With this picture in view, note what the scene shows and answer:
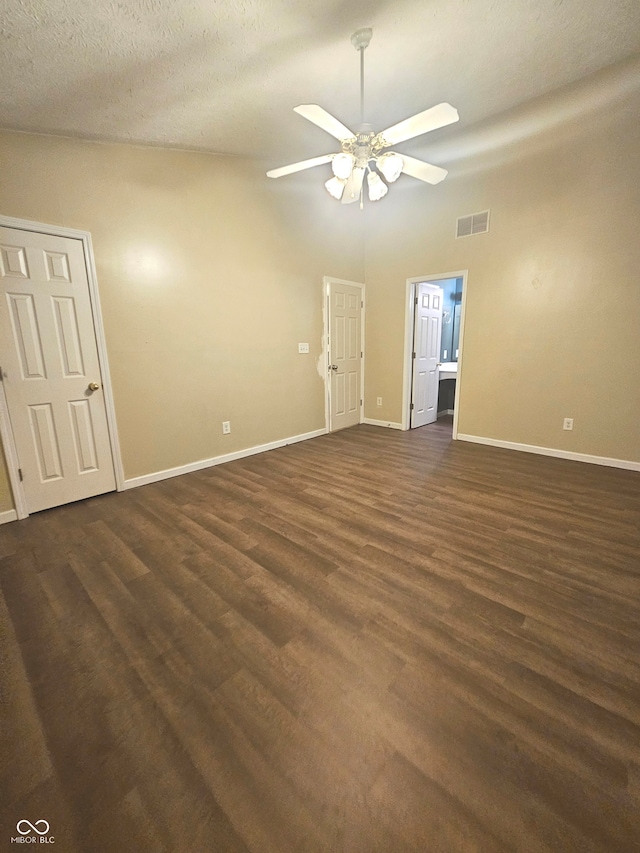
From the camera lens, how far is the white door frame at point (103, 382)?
2.49 m

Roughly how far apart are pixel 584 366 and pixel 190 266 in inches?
161

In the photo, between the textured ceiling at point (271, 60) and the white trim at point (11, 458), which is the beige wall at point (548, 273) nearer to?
the textured ceiling at point (271, 60)

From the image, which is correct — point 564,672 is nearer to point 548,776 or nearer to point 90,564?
point 548,776

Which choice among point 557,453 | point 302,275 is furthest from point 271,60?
point 557,453

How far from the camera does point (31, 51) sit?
1.80m

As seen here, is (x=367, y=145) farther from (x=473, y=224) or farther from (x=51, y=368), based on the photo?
(x=51, y=368)

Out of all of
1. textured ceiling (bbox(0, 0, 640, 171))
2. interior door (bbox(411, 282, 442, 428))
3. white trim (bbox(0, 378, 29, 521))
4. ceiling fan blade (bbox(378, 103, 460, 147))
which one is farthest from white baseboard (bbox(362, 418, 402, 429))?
white trim (bbox(0, 378, 29, 521))

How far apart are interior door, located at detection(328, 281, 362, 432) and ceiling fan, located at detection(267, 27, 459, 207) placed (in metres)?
2.28

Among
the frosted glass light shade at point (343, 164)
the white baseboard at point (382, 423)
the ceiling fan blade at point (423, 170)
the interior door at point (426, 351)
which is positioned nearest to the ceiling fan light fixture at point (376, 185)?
the ceiling fan blade at point (423, 170)

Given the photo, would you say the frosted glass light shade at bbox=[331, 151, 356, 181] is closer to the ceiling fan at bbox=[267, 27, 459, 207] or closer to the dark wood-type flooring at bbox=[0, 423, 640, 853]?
the ceiling fan at bbox=[267, 27, 459, 207]

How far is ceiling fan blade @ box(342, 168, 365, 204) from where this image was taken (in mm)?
2377

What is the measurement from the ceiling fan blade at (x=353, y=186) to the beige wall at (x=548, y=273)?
2233 mm

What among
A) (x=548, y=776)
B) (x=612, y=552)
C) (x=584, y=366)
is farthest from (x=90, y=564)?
(x=584, y=366)

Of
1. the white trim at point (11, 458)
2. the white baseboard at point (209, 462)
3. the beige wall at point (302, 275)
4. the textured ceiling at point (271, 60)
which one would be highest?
the textured ceiling at point (271, 60)
